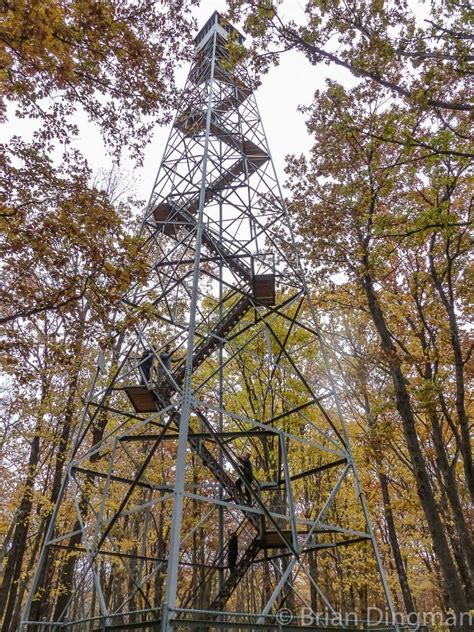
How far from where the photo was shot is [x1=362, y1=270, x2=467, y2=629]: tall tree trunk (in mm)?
9555

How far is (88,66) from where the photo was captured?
6.80 metres

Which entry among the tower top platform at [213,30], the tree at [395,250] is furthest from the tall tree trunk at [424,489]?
the tower top platform at [213,30]

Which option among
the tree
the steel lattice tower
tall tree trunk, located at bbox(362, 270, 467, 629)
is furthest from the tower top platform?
tall tree trunk, located at bbox(362, 270, 467, 629)

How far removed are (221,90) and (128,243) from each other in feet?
32.0

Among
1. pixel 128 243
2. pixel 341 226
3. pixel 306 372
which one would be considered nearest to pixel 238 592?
pixel 306 372

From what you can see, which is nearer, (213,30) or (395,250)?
(395,250)

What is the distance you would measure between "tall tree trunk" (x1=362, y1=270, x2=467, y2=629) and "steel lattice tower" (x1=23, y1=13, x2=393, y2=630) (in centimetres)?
155

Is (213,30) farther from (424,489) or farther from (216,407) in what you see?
(424,489)

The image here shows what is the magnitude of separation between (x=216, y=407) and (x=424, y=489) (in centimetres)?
528

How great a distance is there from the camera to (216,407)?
40.2ft

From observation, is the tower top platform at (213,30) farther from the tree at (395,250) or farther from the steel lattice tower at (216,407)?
the tree at (395,250)

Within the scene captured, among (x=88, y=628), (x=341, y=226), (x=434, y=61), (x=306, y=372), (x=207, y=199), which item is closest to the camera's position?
(x=88, y=628)

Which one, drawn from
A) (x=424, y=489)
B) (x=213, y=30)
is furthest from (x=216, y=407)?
(x=213, y=30)

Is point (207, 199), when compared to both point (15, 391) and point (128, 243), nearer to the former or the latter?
point (128, 243)
